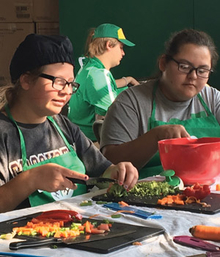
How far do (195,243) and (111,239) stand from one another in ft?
0.60

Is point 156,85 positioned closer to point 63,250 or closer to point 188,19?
point 63,250

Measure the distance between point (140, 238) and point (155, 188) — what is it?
0.52m

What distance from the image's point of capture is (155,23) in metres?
5.59

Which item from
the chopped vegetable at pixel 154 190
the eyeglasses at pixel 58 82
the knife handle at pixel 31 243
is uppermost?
the eyeglasses at pixel 58 82

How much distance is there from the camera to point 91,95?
423 centimetres

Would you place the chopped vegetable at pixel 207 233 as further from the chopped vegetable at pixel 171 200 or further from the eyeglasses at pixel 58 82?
the eyeglasses at pixel 58 82

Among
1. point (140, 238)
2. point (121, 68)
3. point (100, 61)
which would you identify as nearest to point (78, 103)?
point (100, 61)

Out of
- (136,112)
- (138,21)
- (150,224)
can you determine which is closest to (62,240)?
(150,224)

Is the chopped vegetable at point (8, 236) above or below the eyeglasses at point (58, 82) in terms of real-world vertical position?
below

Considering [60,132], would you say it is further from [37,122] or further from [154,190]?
[154,190]

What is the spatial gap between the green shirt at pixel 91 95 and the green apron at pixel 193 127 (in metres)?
1.69

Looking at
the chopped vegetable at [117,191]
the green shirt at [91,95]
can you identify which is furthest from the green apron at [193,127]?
the green shirt at [91,95]

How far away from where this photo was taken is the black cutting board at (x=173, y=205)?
1450mm

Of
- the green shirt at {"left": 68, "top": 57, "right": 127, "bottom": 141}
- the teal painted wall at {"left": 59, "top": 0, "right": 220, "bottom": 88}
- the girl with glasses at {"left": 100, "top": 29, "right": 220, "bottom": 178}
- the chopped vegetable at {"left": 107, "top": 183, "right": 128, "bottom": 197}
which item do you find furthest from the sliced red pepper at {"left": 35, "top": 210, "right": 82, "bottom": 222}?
the teal painted wall at {"left": 59, "top": 0, "right": 220, "bottom": 88}
